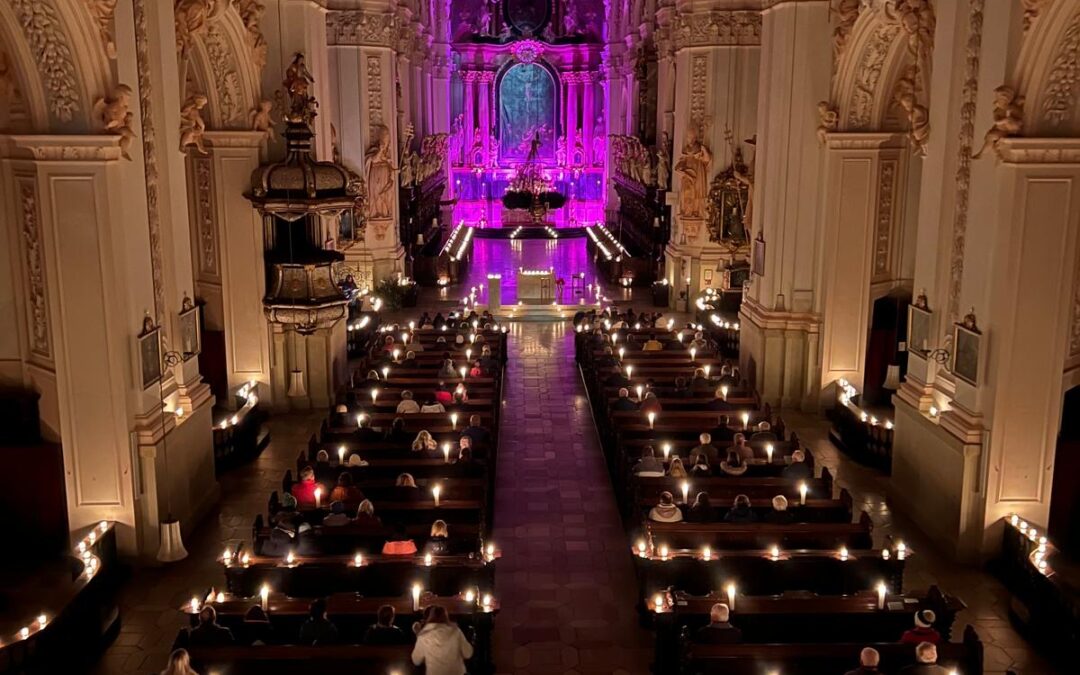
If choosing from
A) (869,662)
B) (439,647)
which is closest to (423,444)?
(439,647)

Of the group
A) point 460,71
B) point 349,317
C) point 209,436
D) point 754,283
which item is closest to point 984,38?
point 754,283

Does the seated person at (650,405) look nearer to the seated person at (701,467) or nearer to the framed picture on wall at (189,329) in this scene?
the seated person at (701,467)

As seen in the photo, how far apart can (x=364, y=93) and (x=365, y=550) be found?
15562mm

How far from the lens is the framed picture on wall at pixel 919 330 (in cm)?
1215

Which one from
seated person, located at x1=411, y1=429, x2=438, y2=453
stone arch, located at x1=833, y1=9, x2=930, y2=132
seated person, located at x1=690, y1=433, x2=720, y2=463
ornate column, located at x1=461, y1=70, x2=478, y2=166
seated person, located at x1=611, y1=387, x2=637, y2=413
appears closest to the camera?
seated person, located at x1=690, y1=433, x2=720, y2=463

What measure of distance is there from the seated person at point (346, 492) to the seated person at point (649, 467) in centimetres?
329

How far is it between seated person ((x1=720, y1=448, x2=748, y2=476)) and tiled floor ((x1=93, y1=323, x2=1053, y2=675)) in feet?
4.91

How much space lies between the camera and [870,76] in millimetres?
15570

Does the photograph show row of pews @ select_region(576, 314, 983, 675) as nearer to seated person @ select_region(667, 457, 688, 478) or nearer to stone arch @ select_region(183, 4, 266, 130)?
seated person @ select_region(667, 457, 688, 478)

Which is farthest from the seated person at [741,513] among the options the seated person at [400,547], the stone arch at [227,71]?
the stone arch at [227,71]

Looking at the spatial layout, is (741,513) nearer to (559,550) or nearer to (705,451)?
(705,451)

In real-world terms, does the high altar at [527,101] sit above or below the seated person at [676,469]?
above

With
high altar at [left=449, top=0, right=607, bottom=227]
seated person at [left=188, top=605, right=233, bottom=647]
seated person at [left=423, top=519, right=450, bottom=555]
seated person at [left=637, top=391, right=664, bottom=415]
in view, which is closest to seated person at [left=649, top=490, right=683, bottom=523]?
seated person at [left=423, top=519, right=450, bottom=555]

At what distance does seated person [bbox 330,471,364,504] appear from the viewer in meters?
11.0
